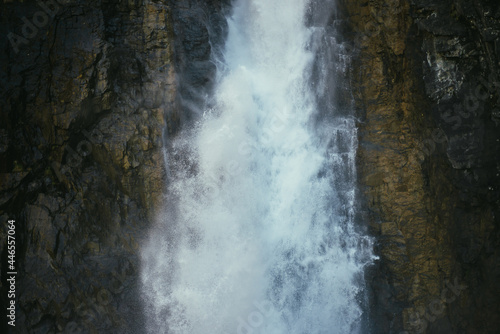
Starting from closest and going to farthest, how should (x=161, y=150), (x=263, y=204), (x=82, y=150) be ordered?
(x=82, y=150), (x=161, y=150), (x=263, y=204)

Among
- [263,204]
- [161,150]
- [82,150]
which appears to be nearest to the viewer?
[82,150]

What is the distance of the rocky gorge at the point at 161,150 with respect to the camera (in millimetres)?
8555

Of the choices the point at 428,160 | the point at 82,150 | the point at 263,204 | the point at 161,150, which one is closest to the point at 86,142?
the point at 82,150

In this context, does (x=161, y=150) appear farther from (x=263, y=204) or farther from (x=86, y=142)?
(x=263, y=204)

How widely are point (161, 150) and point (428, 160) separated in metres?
5.87

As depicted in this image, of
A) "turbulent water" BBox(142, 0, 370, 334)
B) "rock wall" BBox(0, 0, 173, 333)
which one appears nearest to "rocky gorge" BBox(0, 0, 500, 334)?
"rock wall" BBox(0, 0, 173, 333)

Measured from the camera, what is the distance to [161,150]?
9203 mm

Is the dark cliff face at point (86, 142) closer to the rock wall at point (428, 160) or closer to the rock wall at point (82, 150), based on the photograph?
the rock wall at point (82, 150)

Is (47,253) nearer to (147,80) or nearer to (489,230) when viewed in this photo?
(147,80)

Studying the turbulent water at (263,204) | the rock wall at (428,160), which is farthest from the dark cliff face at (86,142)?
the rock wall at (428,160)

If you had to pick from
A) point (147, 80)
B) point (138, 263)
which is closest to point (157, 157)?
point (147, 80)

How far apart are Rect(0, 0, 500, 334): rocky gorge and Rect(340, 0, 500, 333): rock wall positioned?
3cm

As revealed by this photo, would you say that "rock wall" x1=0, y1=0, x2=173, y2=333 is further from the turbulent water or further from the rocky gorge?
the turbulent water

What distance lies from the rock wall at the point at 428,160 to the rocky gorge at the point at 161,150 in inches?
1.1
